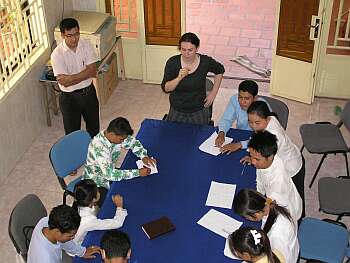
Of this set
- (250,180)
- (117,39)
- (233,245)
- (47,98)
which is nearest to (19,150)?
(47,98)

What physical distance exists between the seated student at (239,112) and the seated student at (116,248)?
64.6 inches

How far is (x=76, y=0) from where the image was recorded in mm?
7500

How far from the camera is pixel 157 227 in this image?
400 cm

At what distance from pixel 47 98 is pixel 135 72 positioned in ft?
5.24

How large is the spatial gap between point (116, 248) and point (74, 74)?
2.67 metres

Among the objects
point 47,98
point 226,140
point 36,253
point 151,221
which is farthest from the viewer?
point 47,98

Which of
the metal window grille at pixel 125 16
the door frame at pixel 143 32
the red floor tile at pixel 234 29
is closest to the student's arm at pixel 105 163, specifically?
the door frame at pixel 143 32

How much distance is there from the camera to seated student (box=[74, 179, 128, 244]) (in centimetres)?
401

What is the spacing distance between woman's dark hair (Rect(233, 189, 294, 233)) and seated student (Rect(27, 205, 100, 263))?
1.10 metres

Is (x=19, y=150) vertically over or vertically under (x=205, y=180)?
under

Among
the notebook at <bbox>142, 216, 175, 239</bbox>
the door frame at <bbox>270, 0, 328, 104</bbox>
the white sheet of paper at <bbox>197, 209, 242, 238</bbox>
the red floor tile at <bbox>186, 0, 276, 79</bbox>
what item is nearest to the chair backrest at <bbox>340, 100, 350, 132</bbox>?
the door frame at <bbox>270, 0, 328, 104</bbox>

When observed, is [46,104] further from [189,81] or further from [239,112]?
[239,112]

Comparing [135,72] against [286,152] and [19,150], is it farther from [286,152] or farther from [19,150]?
[286,152]

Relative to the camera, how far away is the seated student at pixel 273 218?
143 inches
